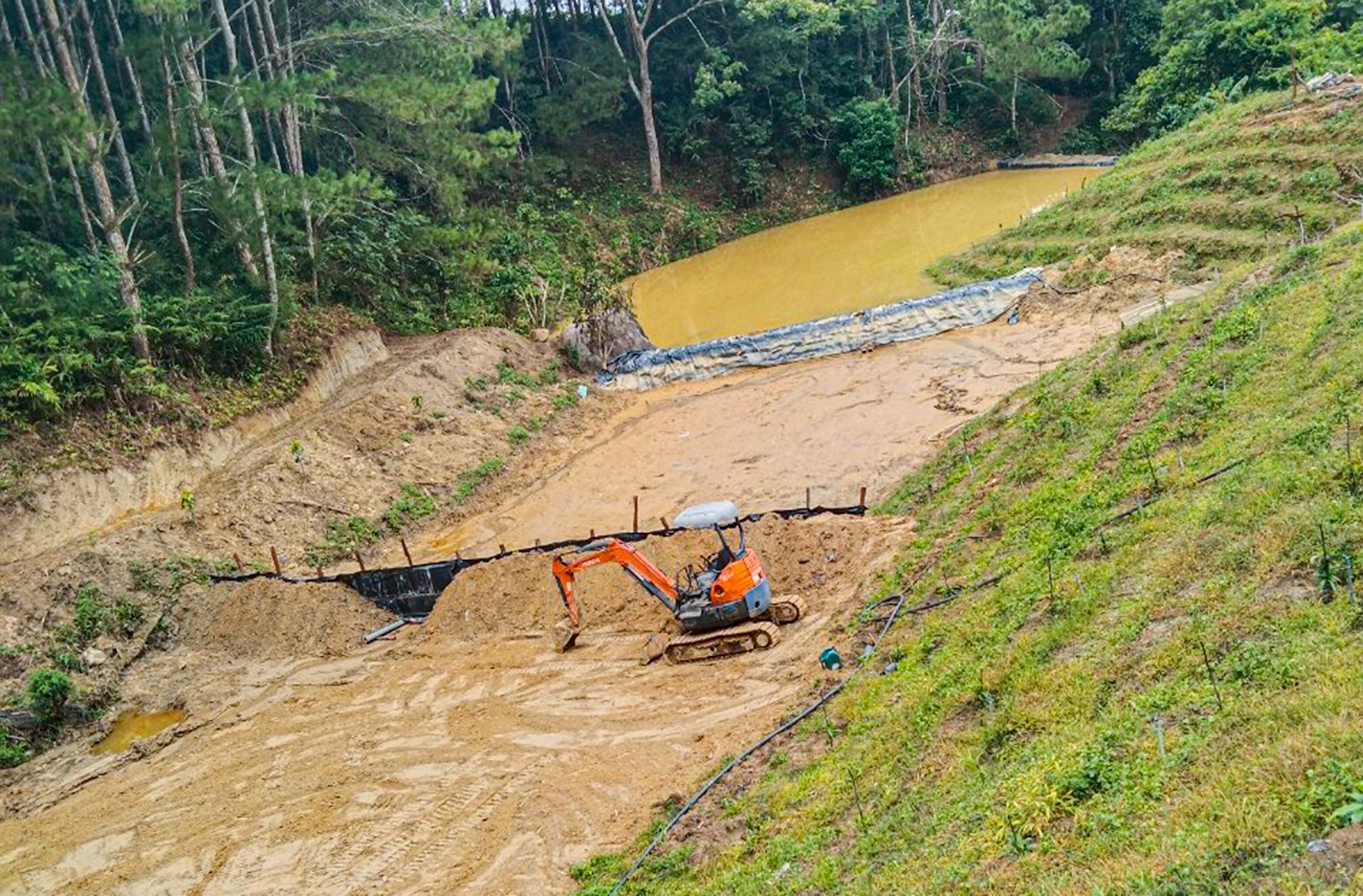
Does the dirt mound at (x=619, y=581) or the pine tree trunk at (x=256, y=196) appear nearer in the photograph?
the dirt mound at (x=619, y=581)

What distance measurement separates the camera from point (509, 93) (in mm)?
37344

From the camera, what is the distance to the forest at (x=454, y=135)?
62.0 ft

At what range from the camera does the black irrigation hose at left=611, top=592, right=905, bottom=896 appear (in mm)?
8578

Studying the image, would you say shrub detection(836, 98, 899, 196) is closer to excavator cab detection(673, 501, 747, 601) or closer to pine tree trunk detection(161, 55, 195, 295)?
pine tree trunk detection(161, 55, 195, 295)

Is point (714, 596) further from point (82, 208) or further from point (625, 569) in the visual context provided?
point (82, 208)

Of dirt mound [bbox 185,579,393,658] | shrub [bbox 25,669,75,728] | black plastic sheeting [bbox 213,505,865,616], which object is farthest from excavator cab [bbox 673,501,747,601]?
shrub [bbox 25,669,75,728]

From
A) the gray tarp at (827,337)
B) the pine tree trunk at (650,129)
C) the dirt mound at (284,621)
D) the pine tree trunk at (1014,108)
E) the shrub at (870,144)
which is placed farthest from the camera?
the pine tree trunk at (1014,108)

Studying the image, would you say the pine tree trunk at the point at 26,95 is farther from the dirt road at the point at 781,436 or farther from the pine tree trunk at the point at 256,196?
the dirt road at the point at 781,436

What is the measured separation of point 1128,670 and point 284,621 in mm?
12600

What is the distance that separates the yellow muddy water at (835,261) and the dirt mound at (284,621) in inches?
542

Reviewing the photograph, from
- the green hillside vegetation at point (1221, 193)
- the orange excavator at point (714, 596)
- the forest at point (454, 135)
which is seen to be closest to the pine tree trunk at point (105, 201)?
the forest at point (454, 135)

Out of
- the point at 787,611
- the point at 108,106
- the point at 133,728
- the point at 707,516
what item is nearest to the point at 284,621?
the point at 133,728

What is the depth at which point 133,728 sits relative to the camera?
14000mm

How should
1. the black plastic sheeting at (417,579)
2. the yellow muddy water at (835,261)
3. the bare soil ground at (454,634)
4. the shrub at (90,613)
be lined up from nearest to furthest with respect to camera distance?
the bare soil ground at (454,634) < the black plastic sheeting at (417,579) < the shrub at (90,613) < the yellow muddy water at (835,261)
